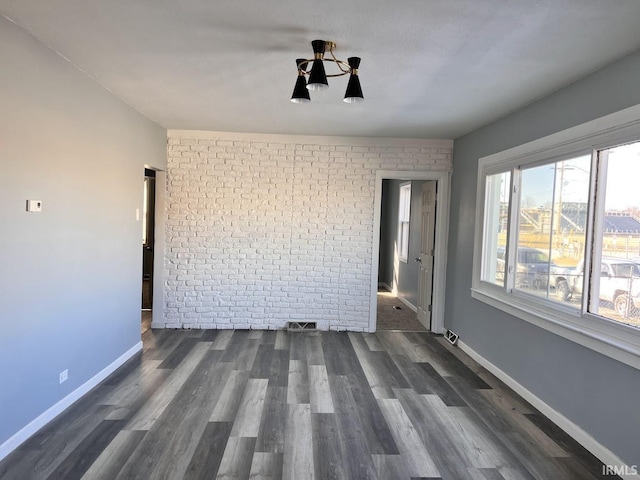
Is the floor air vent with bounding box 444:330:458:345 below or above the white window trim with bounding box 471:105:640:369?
below

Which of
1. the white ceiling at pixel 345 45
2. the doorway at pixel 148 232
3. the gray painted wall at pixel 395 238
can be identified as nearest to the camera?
the white ceiling at pixel 345 45

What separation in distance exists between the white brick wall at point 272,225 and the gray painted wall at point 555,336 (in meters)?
1.06

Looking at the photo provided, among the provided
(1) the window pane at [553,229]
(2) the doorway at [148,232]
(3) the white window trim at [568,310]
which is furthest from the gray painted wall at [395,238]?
(2) the doorway at [148,232]

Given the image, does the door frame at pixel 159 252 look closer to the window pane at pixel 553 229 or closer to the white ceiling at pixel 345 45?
the white ceiling at pixel 345 45

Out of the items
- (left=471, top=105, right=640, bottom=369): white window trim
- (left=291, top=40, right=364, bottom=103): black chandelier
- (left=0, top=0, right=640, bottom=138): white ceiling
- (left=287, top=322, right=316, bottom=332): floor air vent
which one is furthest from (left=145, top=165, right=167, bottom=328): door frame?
(left=471, top=105, right=640, bottom=369): white window trim

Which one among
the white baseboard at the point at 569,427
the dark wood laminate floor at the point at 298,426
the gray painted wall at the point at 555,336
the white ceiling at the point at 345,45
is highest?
the white ceiling at the point at 345,45

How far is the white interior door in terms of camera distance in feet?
17.4

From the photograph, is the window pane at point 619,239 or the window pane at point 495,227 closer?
the window pane at point 619,239

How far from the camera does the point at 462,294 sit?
183 inches

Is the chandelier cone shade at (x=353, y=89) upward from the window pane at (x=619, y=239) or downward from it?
upward

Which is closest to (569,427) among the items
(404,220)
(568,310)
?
(568,310)

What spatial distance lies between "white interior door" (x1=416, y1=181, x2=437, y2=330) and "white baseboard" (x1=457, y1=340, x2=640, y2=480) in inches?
59.9

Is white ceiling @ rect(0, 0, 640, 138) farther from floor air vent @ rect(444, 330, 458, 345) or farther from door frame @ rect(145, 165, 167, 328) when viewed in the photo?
floor air vent @ rect(444, 330, 458, 345)

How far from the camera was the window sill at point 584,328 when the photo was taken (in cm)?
227
